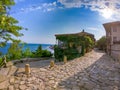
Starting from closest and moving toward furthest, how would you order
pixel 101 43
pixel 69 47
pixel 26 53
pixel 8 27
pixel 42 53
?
pixel 8 27
pixel 69 47
pixel 42 53
pixel 26 53
pixel 101 43

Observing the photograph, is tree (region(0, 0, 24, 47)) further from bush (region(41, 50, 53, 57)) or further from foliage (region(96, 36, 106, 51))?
foliage (region(96, 36, 106, 51))

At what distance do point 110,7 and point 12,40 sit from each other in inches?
Result: 454

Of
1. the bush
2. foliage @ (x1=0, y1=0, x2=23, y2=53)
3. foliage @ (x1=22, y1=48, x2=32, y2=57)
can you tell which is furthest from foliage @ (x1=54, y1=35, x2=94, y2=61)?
foliage @ (x1=0, y1=0, x2=23, y2=53)

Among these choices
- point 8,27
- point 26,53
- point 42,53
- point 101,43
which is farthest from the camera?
point 101,43

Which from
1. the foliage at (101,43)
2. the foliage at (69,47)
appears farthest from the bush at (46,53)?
the foliage at (101,43)

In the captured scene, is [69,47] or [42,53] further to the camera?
[42,53]

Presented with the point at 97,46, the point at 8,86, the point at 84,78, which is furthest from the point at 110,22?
the point at 8,86

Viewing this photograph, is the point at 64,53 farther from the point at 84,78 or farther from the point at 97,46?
the point at 97,46

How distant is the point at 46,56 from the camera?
29.4 metres

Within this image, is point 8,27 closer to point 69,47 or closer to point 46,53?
point 69,47

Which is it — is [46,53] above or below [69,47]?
below

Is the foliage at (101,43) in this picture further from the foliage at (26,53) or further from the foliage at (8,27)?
the foliage at (8,27)

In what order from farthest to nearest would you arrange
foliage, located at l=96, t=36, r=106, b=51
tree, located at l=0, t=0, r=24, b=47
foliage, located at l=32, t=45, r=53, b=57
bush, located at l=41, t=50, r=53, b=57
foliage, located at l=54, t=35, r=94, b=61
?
1. foliage, located at l=96, t=36, r=106, b=51
2. bush, located at l=41, t=50, r=53, b=57
3. foliage, located at l=32, t=45, r=53, b=57
4. foliage, located at l=54, t=35, r=94, b=61
5. tree, located at l=0, t=0, r=24, b=47

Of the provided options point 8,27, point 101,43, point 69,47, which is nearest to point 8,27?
point 8,27
